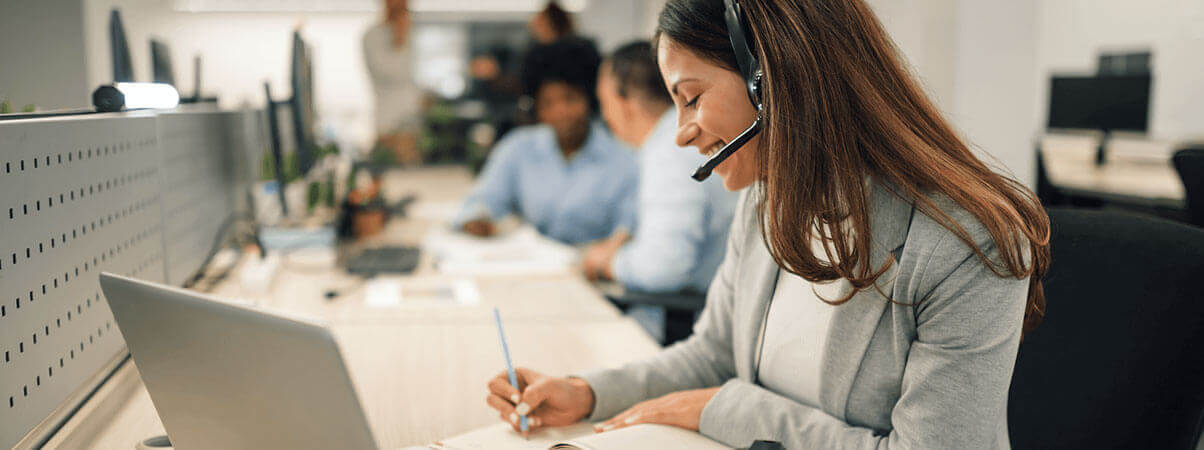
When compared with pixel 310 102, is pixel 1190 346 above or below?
below

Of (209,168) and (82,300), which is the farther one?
(209,168)

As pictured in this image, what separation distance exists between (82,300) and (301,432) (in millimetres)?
500

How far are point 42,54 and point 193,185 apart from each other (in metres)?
0.41

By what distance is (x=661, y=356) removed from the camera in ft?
3.71

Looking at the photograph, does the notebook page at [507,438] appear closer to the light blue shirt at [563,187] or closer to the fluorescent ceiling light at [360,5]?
the light blue shirt at [563,187]

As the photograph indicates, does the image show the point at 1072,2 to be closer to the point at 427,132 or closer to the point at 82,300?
the point at 427,132

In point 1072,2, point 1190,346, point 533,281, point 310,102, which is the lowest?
point 533,281

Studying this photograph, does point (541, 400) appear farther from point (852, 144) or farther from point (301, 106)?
→ point (301, 106)

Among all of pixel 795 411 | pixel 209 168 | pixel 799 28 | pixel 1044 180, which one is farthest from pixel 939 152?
pixel 1044 180

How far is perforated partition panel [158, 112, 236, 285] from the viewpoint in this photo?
135cm

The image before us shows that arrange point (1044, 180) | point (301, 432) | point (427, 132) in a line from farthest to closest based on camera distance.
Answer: point (427, 132) < point (1044, 180) < point (301, 432)

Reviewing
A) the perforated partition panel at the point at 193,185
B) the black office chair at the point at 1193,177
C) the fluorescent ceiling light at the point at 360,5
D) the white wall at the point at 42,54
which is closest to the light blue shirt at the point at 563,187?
the perforated partition panel at the point at 193,185

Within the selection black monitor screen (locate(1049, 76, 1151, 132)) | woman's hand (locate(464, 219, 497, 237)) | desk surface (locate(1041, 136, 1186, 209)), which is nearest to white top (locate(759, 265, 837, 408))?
woman's hand (locate(464, 219, 497, 237))

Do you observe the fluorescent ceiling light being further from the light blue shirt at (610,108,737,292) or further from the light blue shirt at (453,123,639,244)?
the light blue shirt at (610,108,737,292)
